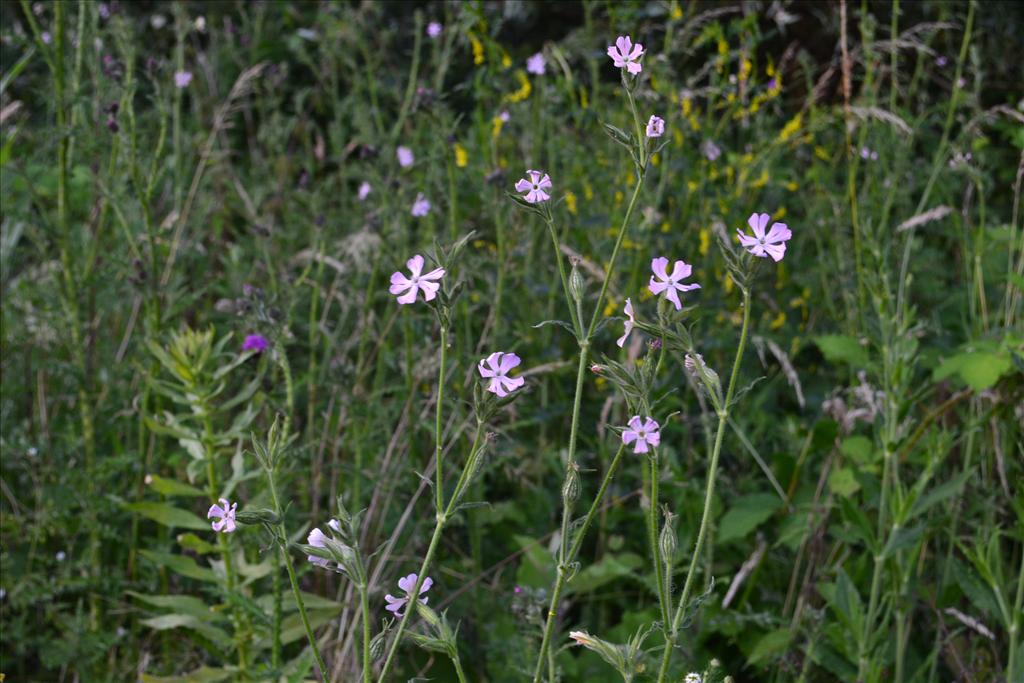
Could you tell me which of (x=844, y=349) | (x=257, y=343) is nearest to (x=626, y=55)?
(x=257, y=343)

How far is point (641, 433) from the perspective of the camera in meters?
1.29

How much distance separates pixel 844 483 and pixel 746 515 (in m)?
0.22

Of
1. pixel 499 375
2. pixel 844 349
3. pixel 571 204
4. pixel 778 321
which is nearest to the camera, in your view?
pixel 499 375

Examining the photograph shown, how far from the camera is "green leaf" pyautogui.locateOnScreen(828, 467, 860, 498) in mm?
2357

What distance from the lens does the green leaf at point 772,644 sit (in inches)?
84.8

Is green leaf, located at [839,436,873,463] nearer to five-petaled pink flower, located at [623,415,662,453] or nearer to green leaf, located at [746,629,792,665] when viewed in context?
green leaf, located at [746,629,792,665]

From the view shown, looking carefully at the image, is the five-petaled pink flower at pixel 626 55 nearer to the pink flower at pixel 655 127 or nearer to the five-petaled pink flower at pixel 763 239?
the pink flower at pixel 655 127

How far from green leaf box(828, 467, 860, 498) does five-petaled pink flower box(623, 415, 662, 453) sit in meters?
1.19

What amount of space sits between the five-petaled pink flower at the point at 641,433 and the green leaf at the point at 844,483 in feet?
3.89

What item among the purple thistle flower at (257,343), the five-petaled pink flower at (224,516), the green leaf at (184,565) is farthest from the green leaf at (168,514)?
the five-petaled pink flower at (224,516)

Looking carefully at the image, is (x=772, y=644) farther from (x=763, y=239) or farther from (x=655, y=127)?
(x=655, y=127)

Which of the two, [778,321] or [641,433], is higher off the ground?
[641,433]

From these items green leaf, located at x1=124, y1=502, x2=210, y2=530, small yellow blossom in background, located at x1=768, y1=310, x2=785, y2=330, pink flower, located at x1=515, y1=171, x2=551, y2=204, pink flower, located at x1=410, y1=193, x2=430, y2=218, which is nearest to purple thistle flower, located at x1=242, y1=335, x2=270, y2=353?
green leaf, located at x1=124, y1=502, x2=210, y2=530

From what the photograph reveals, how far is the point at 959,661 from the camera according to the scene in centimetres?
197
